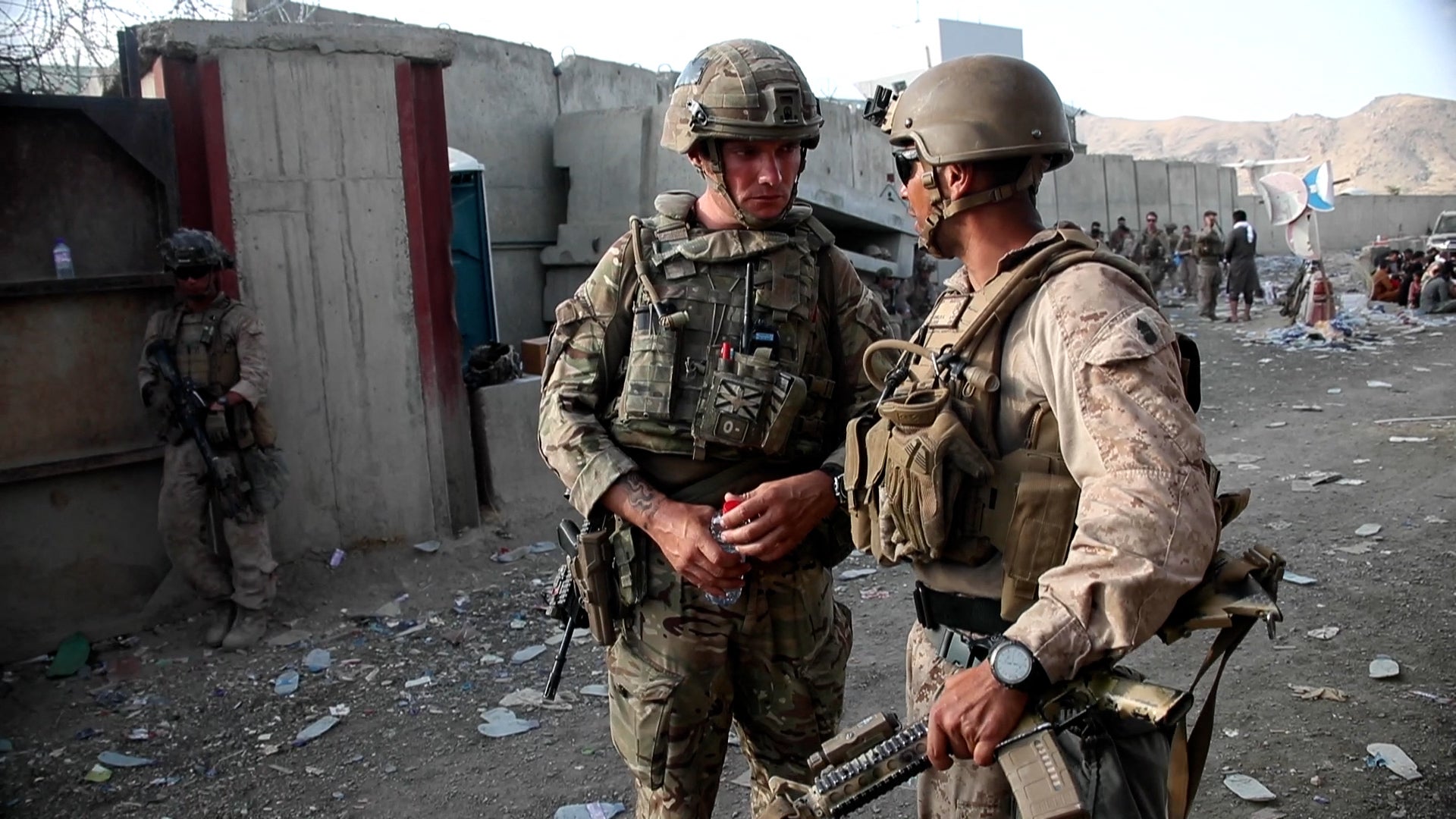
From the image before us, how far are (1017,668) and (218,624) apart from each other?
15.1 ft

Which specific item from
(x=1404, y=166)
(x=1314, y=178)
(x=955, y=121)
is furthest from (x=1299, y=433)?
(x=1404, y=166)

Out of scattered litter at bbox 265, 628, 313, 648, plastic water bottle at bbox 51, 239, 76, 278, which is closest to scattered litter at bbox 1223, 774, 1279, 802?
scattered litter at bbox 265, 628, 313, 648

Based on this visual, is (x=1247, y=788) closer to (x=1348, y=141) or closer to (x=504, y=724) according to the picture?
(x=504, y=724)

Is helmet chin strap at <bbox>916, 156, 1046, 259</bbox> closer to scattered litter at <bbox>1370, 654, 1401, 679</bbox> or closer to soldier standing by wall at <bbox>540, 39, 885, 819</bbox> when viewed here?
A: soldier standing by wall at <bbox>540, 39, 885, 819</bbox>

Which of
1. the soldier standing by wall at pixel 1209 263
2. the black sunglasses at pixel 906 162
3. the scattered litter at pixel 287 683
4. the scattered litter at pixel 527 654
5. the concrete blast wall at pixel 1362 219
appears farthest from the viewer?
the concrete blast wall at pixel 1362 219

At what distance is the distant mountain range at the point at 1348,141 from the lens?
211ft

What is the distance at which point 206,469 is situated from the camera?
5.09 m

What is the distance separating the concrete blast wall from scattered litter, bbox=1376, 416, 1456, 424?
29466 millimetres

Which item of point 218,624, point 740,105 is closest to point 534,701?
point 218,624

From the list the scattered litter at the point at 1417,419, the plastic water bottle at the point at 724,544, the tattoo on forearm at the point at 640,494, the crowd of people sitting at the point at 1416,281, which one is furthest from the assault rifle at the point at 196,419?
the crowd of people sitting at the point at 1416,281

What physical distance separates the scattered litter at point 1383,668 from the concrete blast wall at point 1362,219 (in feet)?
113

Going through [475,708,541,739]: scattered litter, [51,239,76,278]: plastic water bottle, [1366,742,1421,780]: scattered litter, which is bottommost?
[1366,742,1421,780]: scattered litter

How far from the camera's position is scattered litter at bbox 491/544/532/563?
5.98 m

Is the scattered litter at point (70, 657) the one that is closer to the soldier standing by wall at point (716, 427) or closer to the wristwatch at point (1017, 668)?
the soldier standing by wall at point (716, 427)
